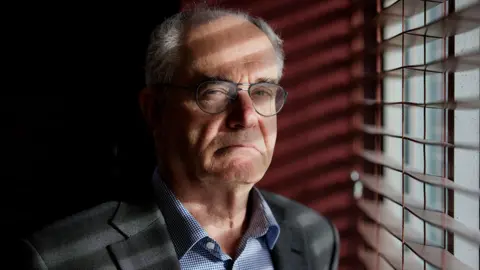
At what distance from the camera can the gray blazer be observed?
3.97 feet

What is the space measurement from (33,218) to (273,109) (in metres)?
0.99

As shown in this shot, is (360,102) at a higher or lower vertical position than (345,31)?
lower

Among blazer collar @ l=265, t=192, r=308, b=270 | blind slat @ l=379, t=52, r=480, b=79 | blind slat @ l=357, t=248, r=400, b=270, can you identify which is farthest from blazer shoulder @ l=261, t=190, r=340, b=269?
blind slat @ l=379, t=52, r=480, b=79

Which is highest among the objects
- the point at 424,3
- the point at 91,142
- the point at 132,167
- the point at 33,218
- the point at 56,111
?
the point at 424,3

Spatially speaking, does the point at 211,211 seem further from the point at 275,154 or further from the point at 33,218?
the point at 33,218

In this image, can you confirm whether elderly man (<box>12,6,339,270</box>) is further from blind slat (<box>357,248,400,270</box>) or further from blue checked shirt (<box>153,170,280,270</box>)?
blind slat (<box>357,248,400,270</box>)

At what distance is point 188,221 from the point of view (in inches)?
52.1

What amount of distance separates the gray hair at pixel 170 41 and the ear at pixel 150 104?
0.03 meters

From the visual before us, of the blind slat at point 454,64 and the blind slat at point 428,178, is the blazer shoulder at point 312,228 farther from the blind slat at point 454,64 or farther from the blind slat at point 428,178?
the blind slat at point 454,64

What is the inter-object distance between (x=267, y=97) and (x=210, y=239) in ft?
1.50

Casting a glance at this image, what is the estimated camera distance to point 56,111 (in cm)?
167

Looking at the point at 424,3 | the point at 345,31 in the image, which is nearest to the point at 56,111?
the point at 345,31

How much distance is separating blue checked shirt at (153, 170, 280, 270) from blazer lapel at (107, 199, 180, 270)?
50 millimetres

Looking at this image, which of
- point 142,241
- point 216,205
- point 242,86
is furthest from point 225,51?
point 142,241
